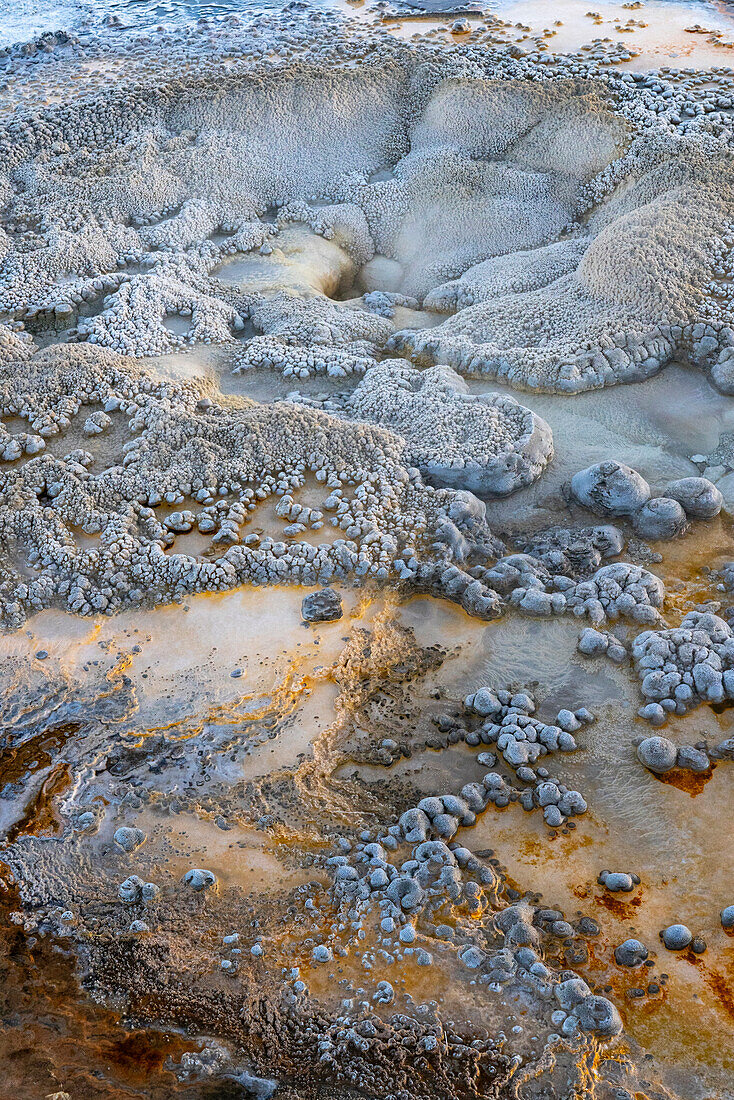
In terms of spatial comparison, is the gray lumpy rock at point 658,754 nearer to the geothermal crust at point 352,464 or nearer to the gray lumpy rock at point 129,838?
the geothermal crust at point 352,464

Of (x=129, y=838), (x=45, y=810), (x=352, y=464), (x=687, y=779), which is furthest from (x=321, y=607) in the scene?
(x=687, y=779)

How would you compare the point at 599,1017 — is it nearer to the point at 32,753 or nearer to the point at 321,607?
the point at 321,607

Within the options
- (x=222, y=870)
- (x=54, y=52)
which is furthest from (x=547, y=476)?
(x=54, y=52)

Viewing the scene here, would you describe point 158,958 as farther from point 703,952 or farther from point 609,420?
point 609,420

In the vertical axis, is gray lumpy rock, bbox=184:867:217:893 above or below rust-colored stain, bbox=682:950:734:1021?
above

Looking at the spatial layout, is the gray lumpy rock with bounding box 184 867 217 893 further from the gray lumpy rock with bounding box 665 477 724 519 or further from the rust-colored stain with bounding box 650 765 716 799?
the gray lumpy rock with bounding box 665 477 724 519

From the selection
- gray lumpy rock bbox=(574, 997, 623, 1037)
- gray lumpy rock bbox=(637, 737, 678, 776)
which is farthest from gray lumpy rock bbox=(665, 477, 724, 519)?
gray lumpy rock bbox=(574, 997, 623, 1037)

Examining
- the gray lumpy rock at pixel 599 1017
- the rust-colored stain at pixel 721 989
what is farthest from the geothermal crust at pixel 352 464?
the rust-colored stain at pixel 721 989
